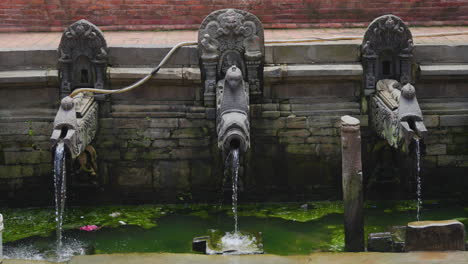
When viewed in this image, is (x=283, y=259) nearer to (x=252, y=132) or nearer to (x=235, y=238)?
(x=235, y=238)

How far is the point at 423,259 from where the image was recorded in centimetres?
904

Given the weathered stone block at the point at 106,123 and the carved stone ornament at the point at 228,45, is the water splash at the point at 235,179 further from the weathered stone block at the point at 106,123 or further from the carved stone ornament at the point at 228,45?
the weathered stone block at the point at 106,123

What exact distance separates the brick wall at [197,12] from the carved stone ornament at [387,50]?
3637 millimetres

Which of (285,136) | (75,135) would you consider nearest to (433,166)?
(285,136)

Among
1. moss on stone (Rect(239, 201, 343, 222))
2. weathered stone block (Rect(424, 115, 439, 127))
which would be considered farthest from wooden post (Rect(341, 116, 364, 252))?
weathered stone block (Rect(424, 115, 439, 127))

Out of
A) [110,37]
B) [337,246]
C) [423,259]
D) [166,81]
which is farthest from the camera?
[110,37]

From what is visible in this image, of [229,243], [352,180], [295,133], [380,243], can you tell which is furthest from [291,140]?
[380,243]

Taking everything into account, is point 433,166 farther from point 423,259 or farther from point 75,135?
point 75,135

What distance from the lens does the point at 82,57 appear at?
1216 cm

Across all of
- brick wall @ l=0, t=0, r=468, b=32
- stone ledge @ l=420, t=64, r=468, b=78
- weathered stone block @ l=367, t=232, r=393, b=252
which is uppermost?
brick wall @ l=0, t=0, r=468, b=32

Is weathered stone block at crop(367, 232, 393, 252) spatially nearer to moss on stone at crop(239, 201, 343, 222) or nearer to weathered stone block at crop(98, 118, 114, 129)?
moss on stone at crop(239, 201, 343, 222)

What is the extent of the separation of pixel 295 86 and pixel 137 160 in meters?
2.36

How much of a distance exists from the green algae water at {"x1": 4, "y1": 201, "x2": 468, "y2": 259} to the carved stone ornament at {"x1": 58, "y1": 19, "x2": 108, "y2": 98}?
1.73 meters

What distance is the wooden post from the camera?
9.95 m
